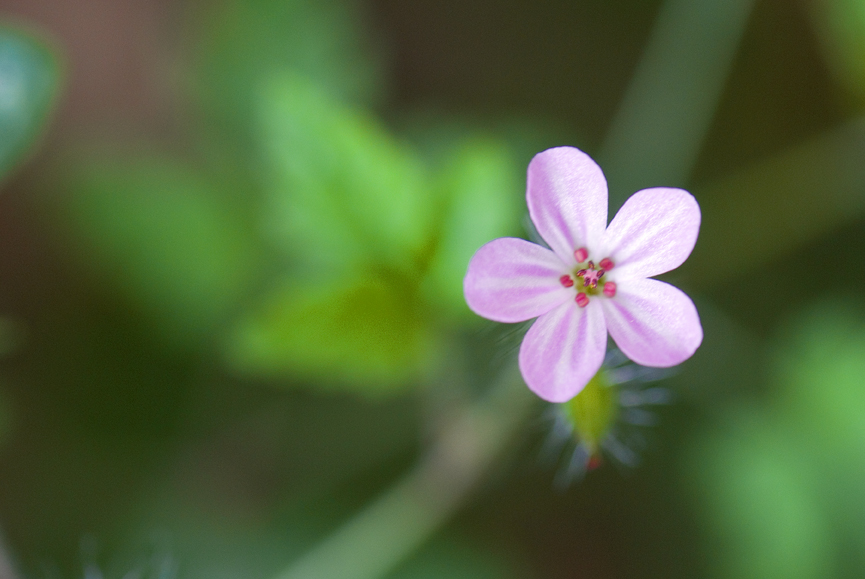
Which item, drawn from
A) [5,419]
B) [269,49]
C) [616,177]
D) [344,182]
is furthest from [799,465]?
[5,419]

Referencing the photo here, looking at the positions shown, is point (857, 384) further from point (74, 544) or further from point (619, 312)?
point (74, 544)

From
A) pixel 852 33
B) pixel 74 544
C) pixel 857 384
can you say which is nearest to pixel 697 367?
pixel 857 384

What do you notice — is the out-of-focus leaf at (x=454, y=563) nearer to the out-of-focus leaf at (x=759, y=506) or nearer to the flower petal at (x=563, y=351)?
the out-of-focus leaf at (x=759, y=506)

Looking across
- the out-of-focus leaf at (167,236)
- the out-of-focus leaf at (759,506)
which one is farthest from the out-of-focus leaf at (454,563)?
the out-of-focus leaf at (167,236)

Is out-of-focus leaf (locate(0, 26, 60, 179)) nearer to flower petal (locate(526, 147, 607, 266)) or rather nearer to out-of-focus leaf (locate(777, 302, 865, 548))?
flower petal (locate(526, 147, 607, 266))

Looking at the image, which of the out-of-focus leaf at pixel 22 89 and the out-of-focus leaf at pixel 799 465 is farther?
the out-of-focus leaf at pixel 799 465

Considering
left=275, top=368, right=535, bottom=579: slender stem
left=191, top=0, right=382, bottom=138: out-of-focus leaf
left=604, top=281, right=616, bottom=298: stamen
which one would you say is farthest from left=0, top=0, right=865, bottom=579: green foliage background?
left=604, top=281, right=616, bottom=298: stamen

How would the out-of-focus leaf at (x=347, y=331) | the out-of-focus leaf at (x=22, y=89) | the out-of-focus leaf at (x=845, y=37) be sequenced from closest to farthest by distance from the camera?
the out-of-focus leaf at (x=22, y=89) < the out-of-focus leaf at (x=347, y=331) < the out-of-focus leaf at (x=845, y=37)
